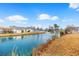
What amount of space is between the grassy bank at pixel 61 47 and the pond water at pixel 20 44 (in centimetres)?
4

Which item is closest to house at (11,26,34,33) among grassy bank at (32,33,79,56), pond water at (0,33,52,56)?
pond water at (0,33,52,56)

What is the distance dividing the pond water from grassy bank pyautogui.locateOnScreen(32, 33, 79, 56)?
44 mm

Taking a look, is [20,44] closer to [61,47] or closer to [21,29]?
[21,29]

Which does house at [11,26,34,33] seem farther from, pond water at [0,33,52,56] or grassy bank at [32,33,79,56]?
grassy bank at [32,33,79,56]

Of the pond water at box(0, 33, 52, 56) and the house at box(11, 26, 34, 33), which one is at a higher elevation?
the house at box(11, 26, 34, 33)

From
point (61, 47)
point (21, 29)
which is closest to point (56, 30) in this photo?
point (61, 47)

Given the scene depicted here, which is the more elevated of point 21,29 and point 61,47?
point 21,29

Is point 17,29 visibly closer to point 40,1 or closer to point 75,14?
point 40,1

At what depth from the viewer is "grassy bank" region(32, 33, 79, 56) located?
149cm

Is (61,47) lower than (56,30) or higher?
lower

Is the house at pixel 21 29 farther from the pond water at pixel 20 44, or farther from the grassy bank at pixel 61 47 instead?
the grassy bank at pixel 61 47

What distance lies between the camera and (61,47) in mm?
1513

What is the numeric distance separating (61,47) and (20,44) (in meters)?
0.34

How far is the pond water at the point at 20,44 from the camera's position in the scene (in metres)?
1.50
